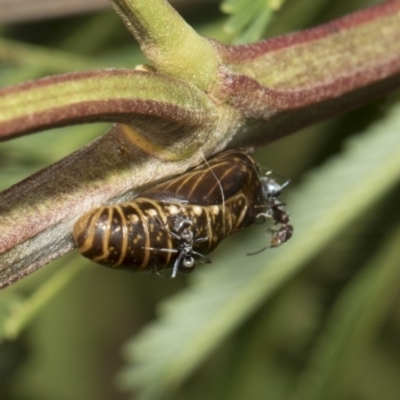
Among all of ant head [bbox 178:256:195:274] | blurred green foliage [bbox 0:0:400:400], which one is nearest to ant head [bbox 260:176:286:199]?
blurred green foliage [bbox 0:0:400:400]

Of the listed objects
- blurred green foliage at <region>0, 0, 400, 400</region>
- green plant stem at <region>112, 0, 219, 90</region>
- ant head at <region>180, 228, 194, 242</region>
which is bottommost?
blurred green foliage at <region>0, 0, 400, 400</region>

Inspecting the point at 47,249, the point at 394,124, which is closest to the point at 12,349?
the point at 394,124

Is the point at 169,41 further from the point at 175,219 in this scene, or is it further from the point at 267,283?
the point at 267,283

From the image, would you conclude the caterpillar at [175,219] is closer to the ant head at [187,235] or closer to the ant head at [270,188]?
the ant head at [187,235]

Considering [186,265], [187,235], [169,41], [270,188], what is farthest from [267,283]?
[169,41]

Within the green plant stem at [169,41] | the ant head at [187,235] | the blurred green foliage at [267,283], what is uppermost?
the green plant stem at [169,41]

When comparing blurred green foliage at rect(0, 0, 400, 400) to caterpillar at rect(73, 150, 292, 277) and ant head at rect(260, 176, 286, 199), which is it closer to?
ant head at rect(260, 176, 286, 199)

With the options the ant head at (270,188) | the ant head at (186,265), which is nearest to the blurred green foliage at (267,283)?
the ant head at (270,188)

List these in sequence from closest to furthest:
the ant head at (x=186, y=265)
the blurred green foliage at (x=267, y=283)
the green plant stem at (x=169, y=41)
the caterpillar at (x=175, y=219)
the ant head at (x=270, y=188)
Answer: the green plant stem at (x=169, y=41), the caterpillar at (x=175, y=219), the ant head at (x=186, y=265), the ant head at (x=270, y=188), the blurred green foliage at (x=267, y=283)
